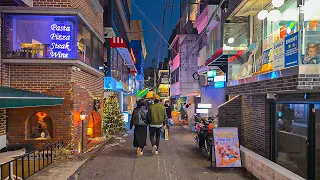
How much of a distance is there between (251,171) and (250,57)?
3.49 meters

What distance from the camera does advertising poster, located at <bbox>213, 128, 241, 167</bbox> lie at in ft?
26.5

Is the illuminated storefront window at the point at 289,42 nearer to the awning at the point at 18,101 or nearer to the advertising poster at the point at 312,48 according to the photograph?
the advertising poster at the point at 312,48

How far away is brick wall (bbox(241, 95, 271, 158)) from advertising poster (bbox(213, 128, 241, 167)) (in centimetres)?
141

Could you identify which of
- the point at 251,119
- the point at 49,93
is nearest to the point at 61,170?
the point at 49,93

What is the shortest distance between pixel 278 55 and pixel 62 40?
6.72 metres

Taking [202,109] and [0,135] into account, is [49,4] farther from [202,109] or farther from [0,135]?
[202,109]

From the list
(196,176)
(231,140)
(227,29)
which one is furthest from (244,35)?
Answer: (196,176)

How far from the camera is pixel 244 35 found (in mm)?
11367

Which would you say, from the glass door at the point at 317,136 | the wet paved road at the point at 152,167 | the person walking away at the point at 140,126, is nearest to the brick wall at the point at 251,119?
the wet paved road at the point at 152,167

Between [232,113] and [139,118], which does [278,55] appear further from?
[232,113]

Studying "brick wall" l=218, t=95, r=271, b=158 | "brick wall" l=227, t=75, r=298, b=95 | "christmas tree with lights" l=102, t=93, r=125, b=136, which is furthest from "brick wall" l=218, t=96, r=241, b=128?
"christmas tree with lights" l=102, t=93, r=125, b=136

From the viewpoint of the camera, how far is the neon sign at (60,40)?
9.48m

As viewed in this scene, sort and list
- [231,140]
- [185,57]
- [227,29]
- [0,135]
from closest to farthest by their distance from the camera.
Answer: [231,140], [0,135], [227,29], [185,57]

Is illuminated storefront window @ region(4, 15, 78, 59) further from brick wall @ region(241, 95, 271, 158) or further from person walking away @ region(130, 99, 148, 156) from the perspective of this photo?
brick wall @ region(241, 95, 271, 158)
